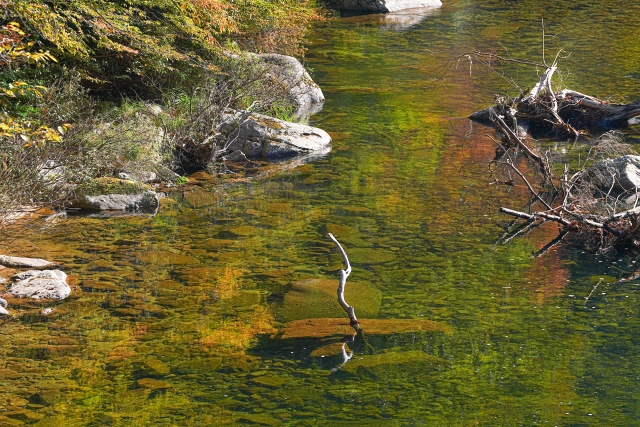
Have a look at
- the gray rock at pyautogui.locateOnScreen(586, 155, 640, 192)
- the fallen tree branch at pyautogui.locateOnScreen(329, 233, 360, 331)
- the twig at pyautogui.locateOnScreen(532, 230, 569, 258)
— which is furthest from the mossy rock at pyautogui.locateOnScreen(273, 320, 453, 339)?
the gray rock at pyautogui.locateOnScreen(586, 155, 640, 192)

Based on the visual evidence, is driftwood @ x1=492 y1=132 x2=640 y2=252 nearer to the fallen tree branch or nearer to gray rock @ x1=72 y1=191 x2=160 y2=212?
the fallen tree branch

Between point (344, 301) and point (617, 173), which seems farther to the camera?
point (617, 173)

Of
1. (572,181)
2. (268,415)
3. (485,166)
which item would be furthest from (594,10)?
(268,415)

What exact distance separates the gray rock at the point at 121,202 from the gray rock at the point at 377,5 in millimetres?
19630

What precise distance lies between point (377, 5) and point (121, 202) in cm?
2003

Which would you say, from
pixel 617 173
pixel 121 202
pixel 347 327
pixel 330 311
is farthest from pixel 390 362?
pixel 617 173

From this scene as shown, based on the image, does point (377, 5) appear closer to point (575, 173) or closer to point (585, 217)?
point (575, 173)

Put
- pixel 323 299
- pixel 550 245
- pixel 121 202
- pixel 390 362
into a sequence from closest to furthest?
1. pixel 390 362
2. pixel 323 299
3. pixel 550 245
4. pixel 121 202

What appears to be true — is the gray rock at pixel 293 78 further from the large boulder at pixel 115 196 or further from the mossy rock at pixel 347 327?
the mossy rock at pixel 347 327

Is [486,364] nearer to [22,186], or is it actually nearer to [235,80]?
[22,186]

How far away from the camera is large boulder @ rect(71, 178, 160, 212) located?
11156 mm

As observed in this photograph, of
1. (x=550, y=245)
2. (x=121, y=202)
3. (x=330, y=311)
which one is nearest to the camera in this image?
(x=330, y=311)

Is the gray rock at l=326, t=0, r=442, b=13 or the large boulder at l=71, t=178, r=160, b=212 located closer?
the large boulder at l=71, t=178, r=160, b=212

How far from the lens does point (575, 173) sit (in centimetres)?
1141
